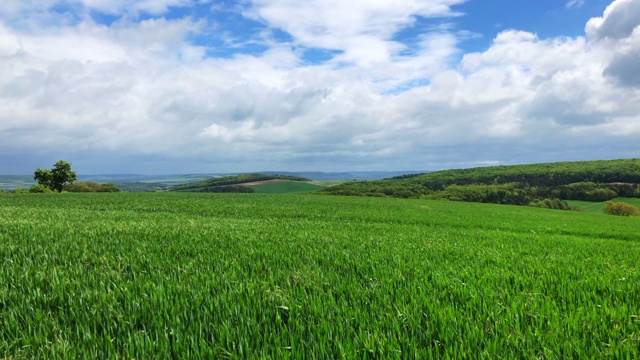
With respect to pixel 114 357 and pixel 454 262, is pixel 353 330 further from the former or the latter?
pixel 454 262

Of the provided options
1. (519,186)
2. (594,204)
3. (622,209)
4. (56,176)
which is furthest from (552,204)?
(56,176)

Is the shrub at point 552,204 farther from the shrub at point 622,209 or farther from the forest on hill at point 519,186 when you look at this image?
the shrub at point 622,209

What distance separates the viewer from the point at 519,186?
452ft

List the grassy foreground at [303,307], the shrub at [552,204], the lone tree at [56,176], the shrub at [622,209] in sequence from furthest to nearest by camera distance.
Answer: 1. the shrub at [552,204]
2. the lone tree at [56,176]
3. the shrub at [622,209]
4. the grassy foreground at [303,307]

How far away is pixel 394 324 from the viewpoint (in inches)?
126

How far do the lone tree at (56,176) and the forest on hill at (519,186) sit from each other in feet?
221

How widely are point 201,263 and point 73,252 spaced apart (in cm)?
272

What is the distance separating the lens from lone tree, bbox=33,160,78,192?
8356 cm

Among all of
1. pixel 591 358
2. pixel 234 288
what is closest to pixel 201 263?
pixel 234 288

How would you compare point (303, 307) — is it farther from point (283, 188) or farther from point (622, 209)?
point (283, 188)

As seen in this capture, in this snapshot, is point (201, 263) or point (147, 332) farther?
point (201, 263)

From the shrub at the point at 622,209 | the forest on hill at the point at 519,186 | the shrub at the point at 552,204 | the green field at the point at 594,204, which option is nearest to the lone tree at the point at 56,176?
the forest on hill at the point at 519,186

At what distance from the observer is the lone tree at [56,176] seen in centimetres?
8356

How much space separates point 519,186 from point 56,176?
6227 inches
